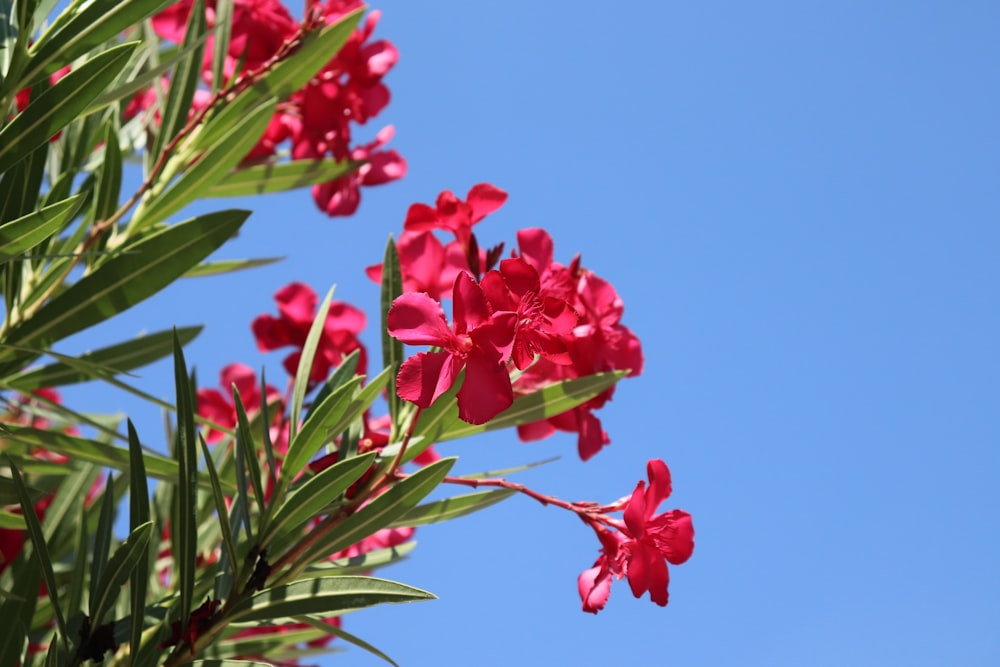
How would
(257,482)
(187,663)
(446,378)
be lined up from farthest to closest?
(257,482)
(187,663)
(446,378)

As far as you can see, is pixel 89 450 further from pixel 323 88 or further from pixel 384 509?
pixel 323 88

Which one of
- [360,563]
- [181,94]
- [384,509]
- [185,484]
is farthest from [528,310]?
[181,94]

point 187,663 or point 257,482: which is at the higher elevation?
point 257,482

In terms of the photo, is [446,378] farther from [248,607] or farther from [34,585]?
[34,585]

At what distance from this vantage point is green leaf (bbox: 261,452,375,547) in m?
1.10

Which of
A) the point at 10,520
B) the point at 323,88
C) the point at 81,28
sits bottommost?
the point at 10,520

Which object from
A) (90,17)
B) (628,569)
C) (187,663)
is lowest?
(187,663)

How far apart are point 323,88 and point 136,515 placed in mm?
915

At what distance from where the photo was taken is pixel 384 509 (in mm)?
1170

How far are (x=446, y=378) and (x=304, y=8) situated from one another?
37.6 inches

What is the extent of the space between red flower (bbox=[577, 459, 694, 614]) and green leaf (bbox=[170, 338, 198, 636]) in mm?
457

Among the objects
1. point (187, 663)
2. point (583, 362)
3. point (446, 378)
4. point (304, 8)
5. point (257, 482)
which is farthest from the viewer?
point (304, 8)

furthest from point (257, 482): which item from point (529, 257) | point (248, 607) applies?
point (529, 257)

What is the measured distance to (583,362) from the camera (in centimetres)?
136
